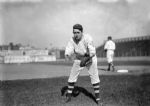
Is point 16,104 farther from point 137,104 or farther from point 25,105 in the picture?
point 137,104

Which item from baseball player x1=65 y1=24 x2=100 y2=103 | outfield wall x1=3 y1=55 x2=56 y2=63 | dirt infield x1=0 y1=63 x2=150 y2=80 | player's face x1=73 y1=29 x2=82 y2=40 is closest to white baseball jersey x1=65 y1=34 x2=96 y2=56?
baseball player x1=65 y1=24 x2=100 y2=103

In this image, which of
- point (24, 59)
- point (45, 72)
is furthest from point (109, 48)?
point (24, 59)

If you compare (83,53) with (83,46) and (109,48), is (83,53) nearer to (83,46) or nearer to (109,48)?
(83,46)

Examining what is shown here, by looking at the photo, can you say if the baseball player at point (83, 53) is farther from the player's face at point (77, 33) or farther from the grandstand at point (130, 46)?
the grandstand at point (130, 46)

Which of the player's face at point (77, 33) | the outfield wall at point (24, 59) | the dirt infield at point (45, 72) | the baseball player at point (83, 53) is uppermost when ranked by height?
the player's face at point (77, 33)

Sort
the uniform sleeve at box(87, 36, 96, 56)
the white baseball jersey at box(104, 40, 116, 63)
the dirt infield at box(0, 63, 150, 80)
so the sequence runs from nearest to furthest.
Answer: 1. the uniform sleeve at box(87, 36, 96, 56)
2. the dirt infield at box(0, 63, 150, 80)
3. the white baseball jersey at box(104, 40, 116, 63)

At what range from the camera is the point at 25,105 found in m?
6.34

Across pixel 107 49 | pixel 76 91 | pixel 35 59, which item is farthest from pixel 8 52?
pixel 76 91

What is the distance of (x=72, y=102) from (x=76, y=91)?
1483 millimetres

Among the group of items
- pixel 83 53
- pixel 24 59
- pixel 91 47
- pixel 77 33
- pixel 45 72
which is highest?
pixel 77 33

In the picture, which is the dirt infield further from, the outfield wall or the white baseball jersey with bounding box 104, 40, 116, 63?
the outfield wall

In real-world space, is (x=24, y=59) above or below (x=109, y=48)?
below

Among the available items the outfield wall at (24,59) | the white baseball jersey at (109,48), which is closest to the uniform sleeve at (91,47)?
the white baseball jersey at (109,48)

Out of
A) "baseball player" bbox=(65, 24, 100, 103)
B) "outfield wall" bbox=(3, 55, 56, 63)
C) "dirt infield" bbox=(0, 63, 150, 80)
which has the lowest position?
"outfield wall" bbox=(3, 55, 56, 63)
